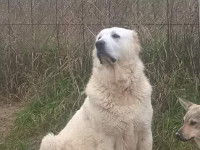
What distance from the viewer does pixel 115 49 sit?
4.30 metres

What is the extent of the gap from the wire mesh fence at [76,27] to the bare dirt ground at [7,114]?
11.8 inches

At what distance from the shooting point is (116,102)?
4344 millimetres

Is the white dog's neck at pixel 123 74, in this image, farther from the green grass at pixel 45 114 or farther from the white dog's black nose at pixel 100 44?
the green grass at pixel 45 114

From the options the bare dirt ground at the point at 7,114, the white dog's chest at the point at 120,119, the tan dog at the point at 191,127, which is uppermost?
the white dog's chest at the point at 120,119

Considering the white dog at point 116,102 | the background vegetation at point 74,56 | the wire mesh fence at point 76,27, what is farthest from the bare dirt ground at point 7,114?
the white dog at point 116,102

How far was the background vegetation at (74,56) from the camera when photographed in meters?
5.99

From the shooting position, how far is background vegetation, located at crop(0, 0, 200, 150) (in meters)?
5.99

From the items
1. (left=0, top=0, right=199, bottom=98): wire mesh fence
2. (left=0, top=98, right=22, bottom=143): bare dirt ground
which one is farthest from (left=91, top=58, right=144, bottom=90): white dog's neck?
(left=0, top=98, right=22, bottom=143): bare dirt ground

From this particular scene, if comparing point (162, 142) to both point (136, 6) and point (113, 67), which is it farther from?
point (136, 6)

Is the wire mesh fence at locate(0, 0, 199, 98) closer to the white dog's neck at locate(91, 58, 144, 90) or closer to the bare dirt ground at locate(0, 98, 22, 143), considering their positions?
the bare dirt ground at locate(0, 98, 22, 143)

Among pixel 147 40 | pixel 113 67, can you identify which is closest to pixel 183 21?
pixel 147 40

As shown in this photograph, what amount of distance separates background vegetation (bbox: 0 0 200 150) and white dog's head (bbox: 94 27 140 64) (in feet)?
5.36

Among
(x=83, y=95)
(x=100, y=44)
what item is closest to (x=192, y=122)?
(x=100, y=44)

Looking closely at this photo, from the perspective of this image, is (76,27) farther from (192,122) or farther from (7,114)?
(192,122)
